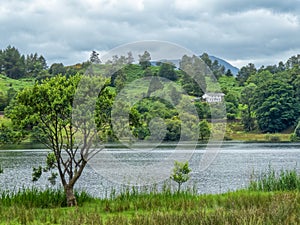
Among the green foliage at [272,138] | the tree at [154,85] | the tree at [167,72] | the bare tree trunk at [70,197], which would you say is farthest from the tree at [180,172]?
the green foliage at [272,138]

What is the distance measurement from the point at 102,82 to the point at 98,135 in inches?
62.9

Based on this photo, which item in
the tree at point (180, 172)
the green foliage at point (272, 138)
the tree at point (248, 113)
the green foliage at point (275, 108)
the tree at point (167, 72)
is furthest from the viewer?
the tree at point (248, 113)

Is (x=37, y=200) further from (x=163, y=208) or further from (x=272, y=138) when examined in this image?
(x=272, y=138)

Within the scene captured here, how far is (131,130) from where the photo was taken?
51.2 ft

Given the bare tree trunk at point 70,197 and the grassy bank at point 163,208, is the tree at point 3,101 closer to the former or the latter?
the grassy bank at point 163,208

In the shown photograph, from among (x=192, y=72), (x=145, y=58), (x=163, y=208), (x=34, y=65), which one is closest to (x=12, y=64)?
(x=34, y=65)

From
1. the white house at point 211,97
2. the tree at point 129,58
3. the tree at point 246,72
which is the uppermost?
the tree at point 246,72

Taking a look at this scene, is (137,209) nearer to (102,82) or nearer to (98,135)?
(98,135)

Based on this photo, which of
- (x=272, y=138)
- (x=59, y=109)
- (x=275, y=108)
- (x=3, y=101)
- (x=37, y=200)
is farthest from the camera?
(x=3, y=101)

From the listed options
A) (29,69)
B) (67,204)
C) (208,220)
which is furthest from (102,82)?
(29,69)

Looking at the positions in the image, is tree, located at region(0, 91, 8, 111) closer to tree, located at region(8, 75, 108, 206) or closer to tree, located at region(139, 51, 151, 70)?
tree, located at region(139, 51, 151, 70)

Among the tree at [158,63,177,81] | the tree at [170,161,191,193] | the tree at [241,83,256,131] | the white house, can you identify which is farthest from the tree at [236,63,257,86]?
the tree at [170,161,191,193]

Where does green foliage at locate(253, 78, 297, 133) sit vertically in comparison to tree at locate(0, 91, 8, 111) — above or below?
below

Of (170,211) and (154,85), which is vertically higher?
(154,85)
